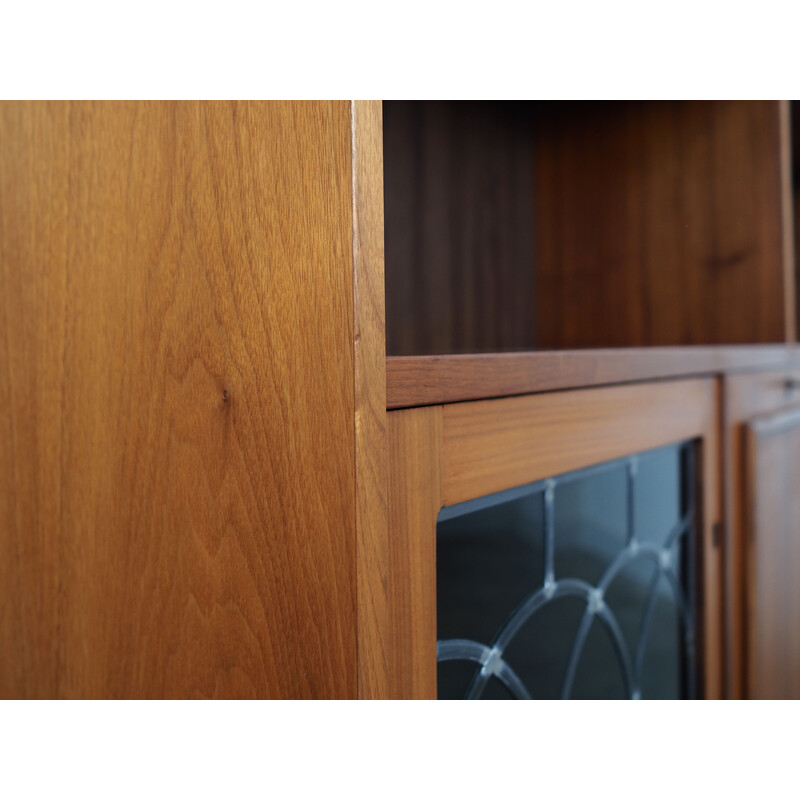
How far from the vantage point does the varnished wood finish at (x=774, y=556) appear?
32.8 inches

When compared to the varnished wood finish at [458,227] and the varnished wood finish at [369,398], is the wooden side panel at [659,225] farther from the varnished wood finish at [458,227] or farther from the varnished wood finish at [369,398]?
the varnished wood finish at [369,398]

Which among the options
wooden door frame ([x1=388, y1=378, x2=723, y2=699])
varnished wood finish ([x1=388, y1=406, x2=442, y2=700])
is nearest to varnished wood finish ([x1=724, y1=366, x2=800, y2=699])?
wooden door frame ([x1=388, y1=378, x2=723, y2=699])

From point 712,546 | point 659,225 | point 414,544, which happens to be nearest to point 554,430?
point 414,544

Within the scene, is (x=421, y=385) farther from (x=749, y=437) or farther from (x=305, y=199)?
(x=749, y=437)

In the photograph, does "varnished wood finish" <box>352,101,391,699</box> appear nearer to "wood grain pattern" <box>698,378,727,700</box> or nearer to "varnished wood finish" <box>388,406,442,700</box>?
"varnished wood finish" <box>388,406,442,700</box>

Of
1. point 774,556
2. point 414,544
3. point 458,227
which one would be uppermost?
point 458,227

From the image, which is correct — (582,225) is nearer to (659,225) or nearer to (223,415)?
(659,225)

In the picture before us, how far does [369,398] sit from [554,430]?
21 centimetres

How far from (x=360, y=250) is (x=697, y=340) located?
867 mm

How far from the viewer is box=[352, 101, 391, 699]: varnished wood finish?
0.33 m

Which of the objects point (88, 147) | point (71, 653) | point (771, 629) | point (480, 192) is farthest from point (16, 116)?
point (771, 629)

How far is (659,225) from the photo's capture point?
1.08 metres

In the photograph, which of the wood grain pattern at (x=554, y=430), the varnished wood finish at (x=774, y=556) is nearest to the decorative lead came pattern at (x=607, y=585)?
the wood grain pattern at (x=554, y=430)

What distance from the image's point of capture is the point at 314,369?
335mm
